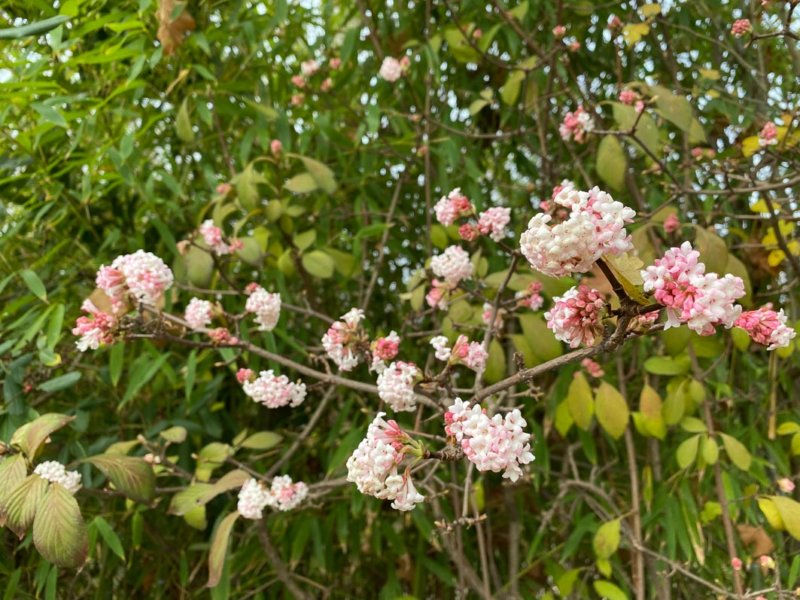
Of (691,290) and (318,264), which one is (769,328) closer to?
(691,290)

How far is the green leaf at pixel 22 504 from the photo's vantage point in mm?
820

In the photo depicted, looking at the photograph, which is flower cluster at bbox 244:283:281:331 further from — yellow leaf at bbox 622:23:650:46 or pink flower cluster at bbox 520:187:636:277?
yellow leaf at bbox 622:23:650:46

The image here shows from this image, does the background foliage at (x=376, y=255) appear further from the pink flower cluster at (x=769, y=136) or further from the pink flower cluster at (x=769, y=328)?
the pink flower cluster at (x=769, y=328)

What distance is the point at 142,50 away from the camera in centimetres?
118

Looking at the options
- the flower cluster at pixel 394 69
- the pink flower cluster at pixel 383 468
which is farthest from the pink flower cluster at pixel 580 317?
the flower cluster at pixel 394 69

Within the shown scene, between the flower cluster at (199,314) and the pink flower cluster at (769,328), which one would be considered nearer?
the pink flower cluster at (769,328)

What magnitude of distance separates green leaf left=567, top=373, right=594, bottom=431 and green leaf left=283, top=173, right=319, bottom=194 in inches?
20.7

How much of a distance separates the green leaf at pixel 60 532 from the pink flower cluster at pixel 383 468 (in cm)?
42

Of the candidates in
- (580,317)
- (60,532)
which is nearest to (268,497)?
(60,532)

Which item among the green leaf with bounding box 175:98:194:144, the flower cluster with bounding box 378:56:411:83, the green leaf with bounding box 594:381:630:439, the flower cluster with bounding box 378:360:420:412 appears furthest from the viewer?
the flower cluster with bounding box 378:56:411:83

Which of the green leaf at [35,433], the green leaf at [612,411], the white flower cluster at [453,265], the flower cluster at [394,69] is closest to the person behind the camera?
the green leaf at [35,433]

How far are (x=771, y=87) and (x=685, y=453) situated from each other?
0.75m

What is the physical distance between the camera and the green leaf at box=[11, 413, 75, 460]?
0.87 m

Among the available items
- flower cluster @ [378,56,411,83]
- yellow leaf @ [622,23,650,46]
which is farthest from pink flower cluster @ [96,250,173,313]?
yellow leaf @ [622,23,650,46]
